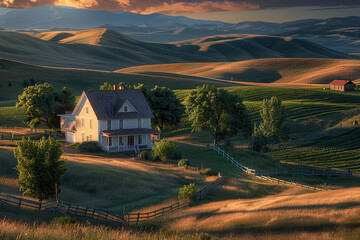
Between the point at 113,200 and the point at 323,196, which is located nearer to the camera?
the point at 323,196

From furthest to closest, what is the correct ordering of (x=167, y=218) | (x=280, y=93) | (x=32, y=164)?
(x=280, y=93), (x=32, y=164), (x=167, y=218)

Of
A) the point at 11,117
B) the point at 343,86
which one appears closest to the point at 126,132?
the point at 11,117

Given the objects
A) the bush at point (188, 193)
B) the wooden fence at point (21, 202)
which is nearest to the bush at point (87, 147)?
the bush at point (188, 193)

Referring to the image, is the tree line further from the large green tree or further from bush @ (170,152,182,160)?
bush @ (170,152,182,160)

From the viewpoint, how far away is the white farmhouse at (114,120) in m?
67.6

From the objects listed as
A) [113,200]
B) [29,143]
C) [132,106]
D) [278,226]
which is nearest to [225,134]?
[132,106]

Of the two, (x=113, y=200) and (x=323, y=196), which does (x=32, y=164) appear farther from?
(x=323, y=196)

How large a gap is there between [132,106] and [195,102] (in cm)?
1376

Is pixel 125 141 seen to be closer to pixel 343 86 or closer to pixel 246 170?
pixel 246 170

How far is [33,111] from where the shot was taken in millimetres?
81312

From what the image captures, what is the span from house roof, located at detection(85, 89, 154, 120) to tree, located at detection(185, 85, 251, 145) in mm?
10117

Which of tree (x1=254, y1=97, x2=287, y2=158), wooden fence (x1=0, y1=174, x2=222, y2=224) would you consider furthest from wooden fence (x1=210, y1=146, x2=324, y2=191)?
wooden fence (x1=0, y1=174, x2=222, y2=224)

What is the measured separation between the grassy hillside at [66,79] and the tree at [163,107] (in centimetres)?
5546

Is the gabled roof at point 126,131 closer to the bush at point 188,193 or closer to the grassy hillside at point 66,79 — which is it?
the bush at point 188,193
